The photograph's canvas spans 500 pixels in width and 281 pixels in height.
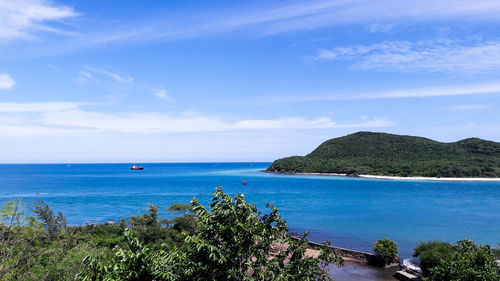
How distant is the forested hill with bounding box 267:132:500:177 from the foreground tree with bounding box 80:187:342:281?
154m

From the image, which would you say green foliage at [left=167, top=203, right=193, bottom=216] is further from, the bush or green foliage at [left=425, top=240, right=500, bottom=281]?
green foliage at [left=425, top=240, right=500, bottom=281]

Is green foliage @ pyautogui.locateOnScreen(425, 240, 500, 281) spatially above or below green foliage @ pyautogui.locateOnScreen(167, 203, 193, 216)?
above

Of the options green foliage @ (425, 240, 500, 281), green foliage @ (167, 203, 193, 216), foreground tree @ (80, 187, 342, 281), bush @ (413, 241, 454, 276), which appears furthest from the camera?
green foliage @ (167, 203, 193, 216)

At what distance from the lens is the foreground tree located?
8016 millimetres

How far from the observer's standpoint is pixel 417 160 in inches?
6575

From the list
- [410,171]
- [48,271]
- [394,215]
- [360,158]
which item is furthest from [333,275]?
[360,158]

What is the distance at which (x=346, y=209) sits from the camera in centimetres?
6694

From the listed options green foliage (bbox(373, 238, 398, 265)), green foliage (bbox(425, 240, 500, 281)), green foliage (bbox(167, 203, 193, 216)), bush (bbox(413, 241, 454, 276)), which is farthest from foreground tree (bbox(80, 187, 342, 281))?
green foliage (bbox(167, 203, 193, 216))

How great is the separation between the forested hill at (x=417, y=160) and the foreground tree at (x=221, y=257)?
154 metres

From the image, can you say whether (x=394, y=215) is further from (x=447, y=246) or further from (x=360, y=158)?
(x=360, y=158)

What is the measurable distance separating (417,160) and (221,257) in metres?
183

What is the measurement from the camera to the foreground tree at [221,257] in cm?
802

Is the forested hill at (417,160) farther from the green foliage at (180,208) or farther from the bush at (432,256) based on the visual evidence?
the bush at (432,256)

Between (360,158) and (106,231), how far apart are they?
171587mm
